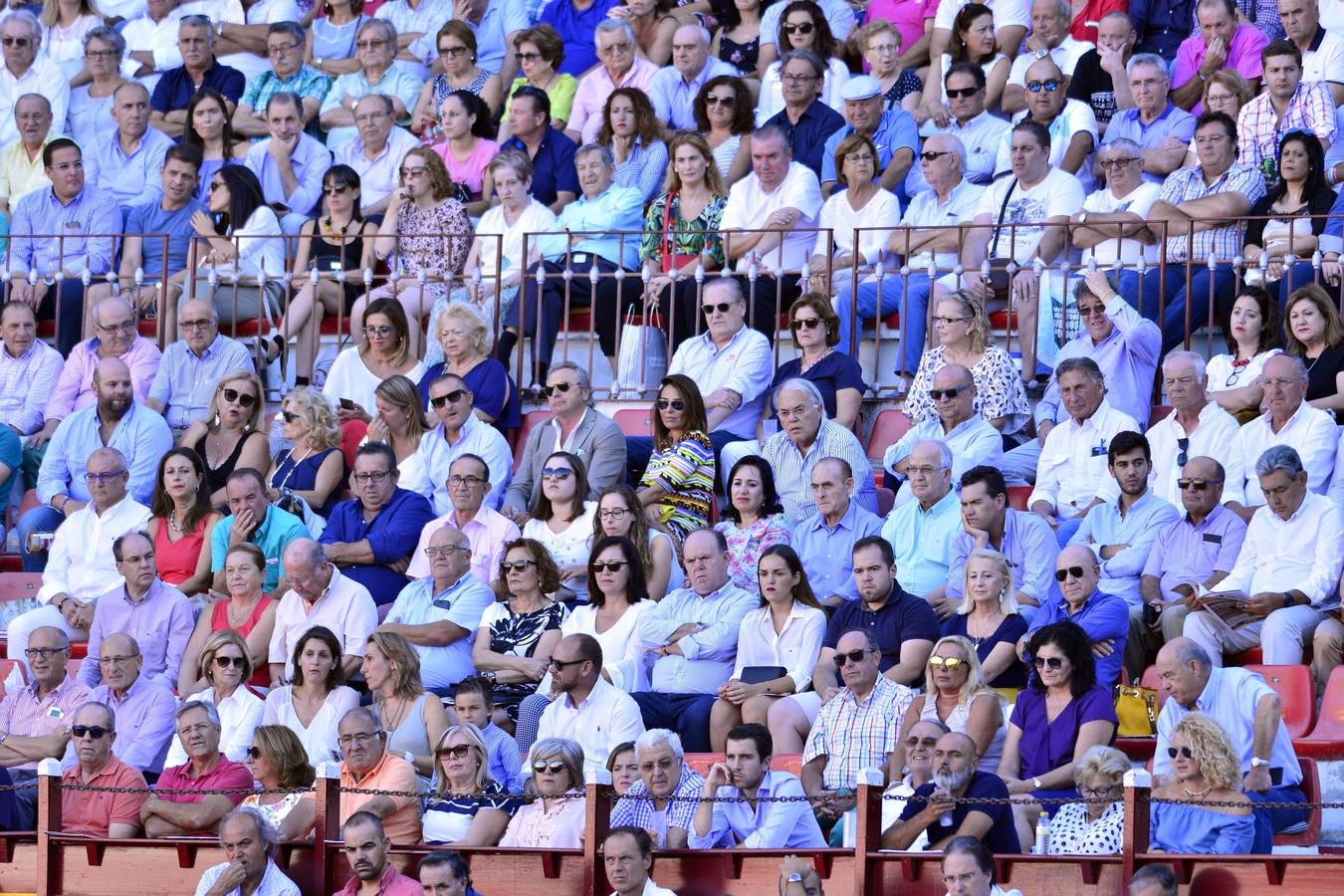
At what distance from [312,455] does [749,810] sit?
13.7ft

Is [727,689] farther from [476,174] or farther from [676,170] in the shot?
[476,174]

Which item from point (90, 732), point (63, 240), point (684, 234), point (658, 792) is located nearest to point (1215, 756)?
point (658, 792)

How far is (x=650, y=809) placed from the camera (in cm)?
1033

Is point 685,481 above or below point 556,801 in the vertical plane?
above

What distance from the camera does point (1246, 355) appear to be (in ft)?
42.0

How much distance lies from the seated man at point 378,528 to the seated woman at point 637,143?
2835 millimetres

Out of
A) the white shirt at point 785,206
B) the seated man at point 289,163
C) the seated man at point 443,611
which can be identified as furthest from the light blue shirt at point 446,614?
the seated man at point 289,163

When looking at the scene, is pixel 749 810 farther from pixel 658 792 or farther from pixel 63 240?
pixel 63 240

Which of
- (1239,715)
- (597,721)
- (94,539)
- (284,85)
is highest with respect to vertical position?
(284,85)

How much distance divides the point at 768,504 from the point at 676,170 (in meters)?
2.81

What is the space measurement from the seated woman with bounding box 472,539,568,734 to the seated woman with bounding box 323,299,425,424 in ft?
6.54

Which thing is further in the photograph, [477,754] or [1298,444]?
[1298,444]

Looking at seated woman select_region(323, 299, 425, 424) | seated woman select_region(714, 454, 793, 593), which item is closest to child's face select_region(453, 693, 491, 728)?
seated woman select_region(714, 454, 793, 593)

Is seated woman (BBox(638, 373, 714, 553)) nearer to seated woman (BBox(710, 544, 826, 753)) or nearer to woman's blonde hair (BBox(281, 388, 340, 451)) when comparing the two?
seated woman (BBox(710, 544, 826, 753))
